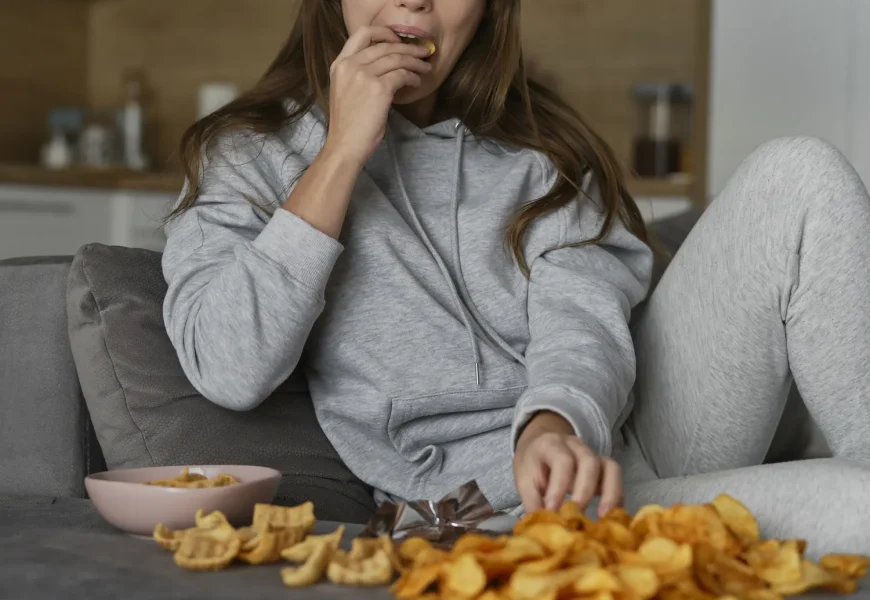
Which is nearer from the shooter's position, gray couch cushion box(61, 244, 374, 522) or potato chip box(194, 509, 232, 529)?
potato chip box(194, 509, 232, 529)

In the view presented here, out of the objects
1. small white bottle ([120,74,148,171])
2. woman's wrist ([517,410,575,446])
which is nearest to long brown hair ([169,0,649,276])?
woman's wrist ([517,410,575,446])

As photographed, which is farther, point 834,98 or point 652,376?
point 834,98

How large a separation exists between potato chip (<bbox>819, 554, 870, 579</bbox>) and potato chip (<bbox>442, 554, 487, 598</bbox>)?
27 cm

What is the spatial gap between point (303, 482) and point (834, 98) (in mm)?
2580

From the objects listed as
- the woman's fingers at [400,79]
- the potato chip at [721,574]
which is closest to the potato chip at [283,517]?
the potato chip at [721,574]

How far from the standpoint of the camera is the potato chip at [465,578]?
2.46ft

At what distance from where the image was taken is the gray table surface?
812 millimetres

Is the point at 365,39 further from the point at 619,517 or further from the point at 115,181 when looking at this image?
the point at 115,181

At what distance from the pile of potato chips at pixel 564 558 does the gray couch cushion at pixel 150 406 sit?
1.25 ft

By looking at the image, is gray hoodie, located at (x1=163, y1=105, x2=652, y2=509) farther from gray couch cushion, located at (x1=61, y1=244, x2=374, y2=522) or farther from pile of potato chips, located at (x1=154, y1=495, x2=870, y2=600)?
pile of potato chips, located at (x1=154, y1=495, x2=870, y2=600)

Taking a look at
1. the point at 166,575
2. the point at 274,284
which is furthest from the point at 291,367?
the point at 166,575

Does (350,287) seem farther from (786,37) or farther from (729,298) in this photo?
(786,37)

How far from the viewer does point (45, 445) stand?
1380 millimetres

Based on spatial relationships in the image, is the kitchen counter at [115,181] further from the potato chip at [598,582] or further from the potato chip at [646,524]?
the potato chip at [598,582]
